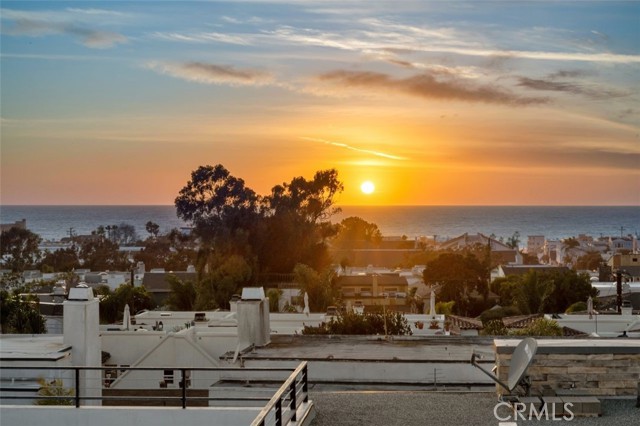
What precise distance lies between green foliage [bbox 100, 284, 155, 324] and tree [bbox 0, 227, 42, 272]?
988 inches

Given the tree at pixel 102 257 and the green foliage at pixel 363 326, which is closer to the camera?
the green foliage at pixel 363 326

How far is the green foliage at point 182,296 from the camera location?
119ft

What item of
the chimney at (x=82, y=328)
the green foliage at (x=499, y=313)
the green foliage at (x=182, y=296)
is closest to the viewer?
the chimney at (x=82, y=328)

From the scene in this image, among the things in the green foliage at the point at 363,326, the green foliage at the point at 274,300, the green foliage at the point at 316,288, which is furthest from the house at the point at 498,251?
the green foliage at the point at 363,326

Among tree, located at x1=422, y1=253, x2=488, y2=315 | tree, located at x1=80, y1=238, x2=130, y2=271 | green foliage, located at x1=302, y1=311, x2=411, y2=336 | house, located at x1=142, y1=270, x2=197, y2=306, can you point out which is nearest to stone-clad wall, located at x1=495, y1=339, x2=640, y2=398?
green foliage, located at x1=302, y1=311, x2=411, y2=336

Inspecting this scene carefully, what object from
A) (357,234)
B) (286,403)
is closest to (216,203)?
(286,403)

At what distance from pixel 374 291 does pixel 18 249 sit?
28.4 metres

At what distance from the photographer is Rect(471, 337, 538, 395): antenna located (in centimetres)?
777

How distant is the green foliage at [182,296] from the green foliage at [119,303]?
193 cm

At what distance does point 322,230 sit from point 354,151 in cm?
832

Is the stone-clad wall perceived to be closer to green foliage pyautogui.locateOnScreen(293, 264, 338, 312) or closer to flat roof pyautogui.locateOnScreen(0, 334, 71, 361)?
flat roof pyautogui.locateOnScreen(0, 334, 71, 361)

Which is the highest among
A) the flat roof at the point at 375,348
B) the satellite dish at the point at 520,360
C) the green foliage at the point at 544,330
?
the satellite dish at the point at 520,360

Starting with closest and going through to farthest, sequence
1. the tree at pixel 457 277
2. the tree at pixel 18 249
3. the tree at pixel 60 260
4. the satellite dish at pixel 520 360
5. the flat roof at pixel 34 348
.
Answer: the satellite dish at pixel 520 360 < the flat roof at pixel 34 348 < the tree at pixel 457 277 < the tree at pixel 18 249 < the tree at pixel 60 260

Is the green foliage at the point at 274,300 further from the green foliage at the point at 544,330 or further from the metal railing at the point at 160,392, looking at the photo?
the metal railing at the point at 160,392
